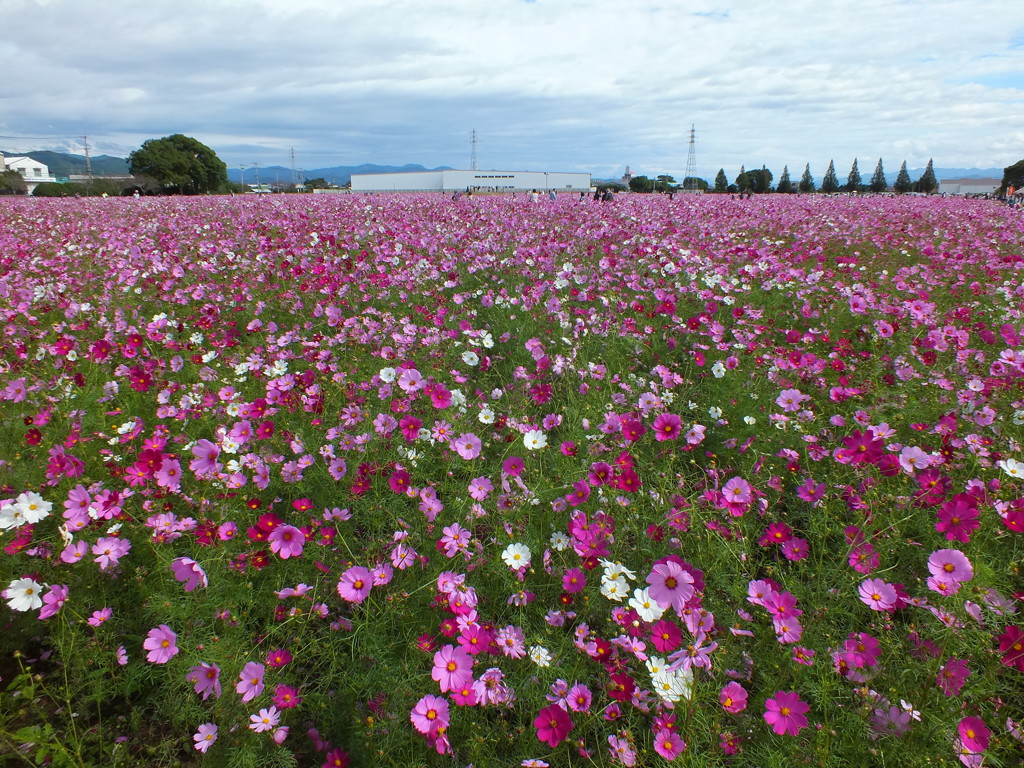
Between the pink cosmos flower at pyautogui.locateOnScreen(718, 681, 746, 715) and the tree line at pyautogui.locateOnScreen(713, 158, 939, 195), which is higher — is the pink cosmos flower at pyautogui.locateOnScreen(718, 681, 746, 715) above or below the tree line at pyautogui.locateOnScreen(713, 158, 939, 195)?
below

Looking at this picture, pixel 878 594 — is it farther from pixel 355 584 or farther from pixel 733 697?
pixel 355 584

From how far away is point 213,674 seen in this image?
1338mm

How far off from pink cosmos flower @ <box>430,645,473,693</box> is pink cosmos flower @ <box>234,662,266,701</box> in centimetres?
44

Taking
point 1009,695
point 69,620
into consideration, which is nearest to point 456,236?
point 69,620

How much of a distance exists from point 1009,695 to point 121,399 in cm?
402

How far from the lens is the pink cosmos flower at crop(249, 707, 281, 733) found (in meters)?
1.30

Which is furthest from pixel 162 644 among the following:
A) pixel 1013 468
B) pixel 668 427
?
pixel 1013 468

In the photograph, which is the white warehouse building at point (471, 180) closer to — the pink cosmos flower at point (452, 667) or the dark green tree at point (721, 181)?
the dark green tree at point (721, 181)

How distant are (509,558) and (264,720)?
756 mm

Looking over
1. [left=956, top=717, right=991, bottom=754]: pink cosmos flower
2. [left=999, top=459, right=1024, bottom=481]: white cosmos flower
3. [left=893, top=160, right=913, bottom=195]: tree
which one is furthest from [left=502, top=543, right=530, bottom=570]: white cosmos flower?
[left=893, top=160, right=913, bottom=195]: tree

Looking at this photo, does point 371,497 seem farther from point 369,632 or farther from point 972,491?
point 972,491

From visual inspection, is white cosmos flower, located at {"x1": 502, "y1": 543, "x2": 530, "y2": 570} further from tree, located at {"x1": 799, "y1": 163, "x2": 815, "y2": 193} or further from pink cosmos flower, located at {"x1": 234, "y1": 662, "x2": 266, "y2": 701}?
tree, located at {"x1": 799, "y1": 163, "x2": 815, "y2": 193}

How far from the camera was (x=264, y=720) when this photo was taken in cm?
133

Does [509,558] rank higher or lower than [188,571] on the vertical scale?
lower
